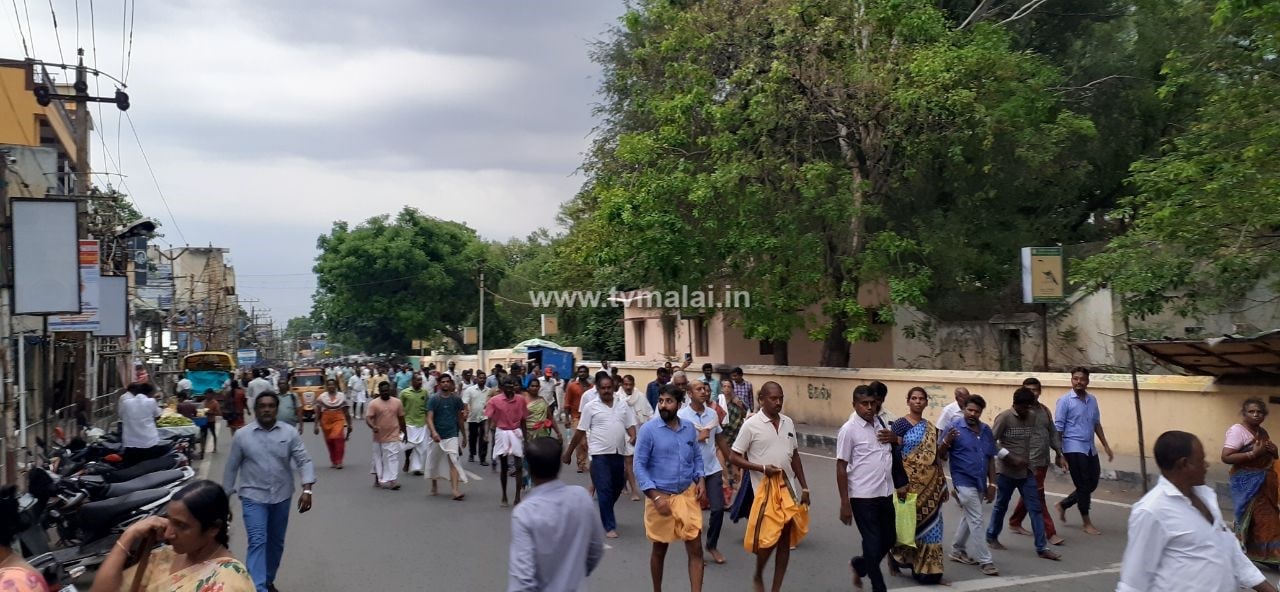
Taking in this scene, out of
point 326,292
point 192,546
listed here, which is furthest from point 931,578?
point 326,292

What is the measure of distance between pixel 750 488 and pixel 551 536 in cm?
502

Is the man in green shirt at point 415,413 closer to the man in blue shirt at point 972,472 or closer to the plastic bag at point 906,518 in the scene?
the man in blue shirt at point 972,472

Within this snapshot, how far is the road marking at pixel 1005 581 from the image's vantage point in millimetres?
7840

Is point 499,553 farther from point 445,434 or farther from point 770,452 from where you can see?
point 445,434

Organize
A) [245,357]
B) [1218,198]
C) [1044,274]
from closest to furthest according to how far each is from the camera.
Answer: [1218,198], [1044,274], [245,357]

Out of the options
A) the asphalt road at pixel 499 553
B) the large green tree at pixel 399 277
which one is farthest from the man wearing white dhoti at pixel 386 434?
the large green tree at pixel 399 277

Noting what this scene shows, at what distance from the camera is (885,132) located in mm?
21250

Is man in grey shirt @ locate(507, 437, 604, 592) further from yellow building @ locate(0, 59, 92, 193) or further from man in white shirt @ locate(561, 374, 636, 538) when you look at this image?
yellow building @ locate(0, 59, 92, 193)

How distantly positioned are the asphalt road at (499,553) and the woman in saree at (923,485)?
0.70 ft

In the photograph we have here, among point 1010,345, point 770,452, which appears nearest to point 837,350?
point 1010,345

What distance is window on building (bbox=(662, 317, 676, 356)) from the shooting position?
126 ft

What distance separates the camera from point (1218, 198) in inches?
549

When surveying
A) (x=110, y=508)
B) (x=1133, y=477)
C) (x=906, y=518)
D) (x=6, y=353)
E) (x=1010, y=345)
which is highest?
(x=6, y=353)

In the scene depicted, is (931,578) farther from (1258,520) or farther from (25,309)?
(25,309)
